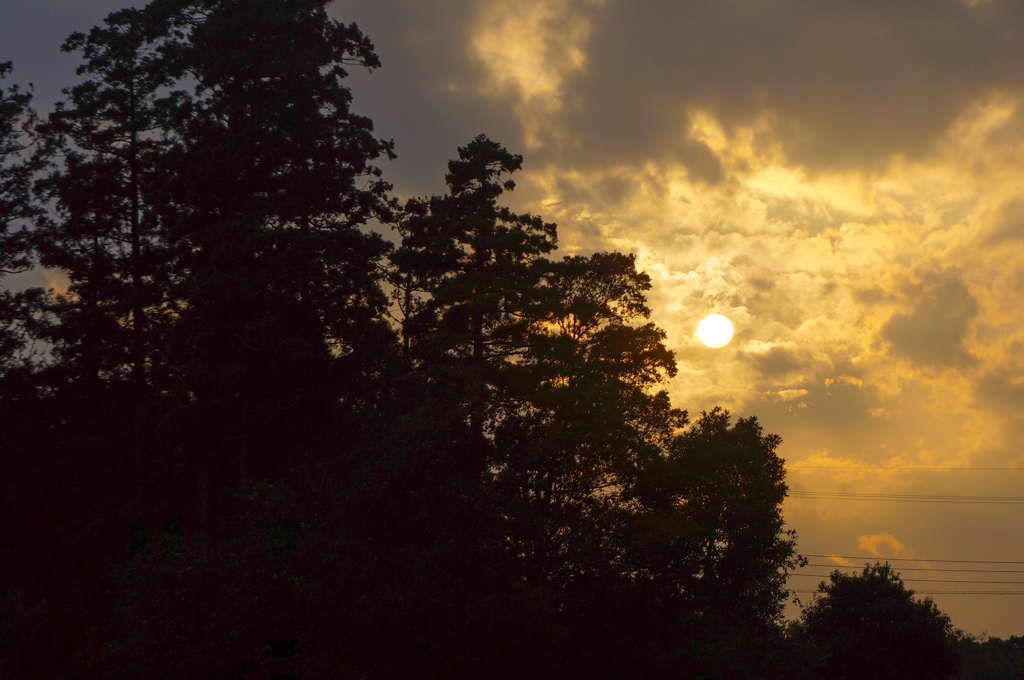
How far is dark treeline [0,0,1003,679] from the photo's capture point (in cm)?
2377

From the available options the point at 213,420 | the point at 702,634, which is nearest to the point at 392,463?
the point at 213,420

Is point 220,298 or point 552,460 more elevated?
point 220,298

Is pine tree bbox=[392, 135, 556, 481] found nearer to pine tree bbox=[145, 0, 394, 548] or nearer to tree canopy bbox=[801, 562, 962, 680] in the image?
pine tree bbox=[145, 0, 394, 548]

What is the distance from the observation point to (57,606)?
21.9 metres

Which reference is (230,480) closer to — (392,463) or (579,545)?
(392,463)

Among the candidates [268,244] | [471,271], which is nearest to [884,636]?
[471,271]

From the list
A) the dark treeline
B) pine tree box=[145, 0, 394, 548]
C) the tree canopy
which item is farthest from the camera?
the tree canopy

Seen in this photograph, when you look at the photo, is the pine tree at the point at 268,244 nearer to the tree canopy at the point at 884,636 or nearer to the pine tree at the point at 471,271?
the pine tree at the point at 471,271

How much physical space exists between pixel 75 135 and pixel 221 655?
92.0 feet

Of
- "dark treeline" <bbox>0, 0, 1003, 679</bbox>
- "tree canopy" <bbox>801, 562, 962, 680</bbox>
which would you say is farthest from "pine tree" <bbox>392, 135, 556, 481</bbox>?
"tree canopy" <bbox>801, 562, 962, 680</bbox>

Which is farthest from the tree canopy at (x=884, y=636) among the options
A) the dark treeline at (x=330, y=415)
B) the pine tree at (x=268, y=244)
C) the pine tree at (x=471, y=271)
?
the pine tree at (x=268, y=244)

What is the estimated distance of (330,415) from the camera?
97.1 feet

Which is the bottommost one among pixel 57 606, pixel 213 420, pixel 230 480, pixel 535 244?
pixel 57 606

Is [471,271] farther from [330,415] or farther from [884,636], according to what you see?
[884,636]
